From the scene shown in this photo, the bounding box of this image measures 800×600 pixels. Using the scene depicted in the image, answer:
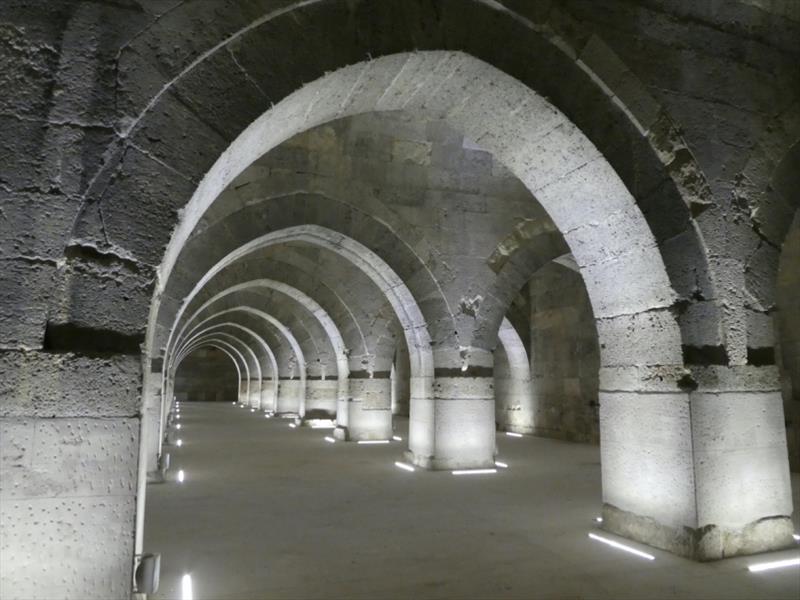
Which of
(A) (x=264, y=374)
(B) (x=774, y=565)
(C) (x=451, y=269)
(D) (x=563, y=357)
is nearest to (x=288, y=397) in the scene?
(A) (x=264, y=374)

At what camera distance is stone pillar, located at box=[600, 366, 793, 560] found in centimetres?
360

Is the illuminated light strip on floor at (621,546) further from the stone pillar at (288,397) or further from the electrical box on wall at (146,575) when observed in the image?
the stone pillar at (288,397)

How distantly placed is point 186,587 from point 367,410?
26.0 ft

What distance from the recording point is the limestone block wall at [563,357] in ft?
36.3

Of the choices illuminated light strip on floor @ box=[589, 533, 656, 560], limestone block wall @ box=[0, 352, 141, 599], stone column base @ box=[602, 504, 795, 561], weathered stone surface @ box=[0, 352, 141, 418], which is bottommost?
illuminated light strip on floor @ box=[589, 533, 656, 560]

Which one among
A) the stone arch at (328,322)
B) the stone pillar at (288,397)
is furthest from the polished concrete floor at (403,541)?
the stone pillar at (288,397)

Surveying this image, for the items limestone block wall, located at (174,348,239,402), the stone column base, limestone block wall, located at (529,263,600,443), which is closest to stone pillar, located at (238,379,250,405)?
limestone block wall, located at (174,348,239,402)

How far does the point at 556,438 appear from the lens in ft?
38.8

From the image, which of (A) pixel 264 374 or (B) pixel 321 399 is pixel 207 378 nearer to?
(A) pixel 264 374

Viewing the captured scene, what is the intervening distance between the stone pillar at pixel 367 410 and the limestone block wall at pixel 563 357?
3.66 meters

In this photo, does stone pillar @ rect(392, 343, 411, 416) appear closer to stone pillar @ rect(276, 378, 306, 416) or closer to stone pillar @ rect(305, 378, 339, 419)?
stone pillar @ rect(276, 378, 306, 416)

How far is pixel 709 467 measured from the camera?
3637 millimetres

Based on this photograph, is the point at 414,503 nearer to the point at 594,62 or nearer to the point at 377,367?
the point at 594,62

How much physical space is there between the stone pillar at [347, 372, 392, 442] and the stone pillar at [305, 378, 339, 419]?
3.33m
